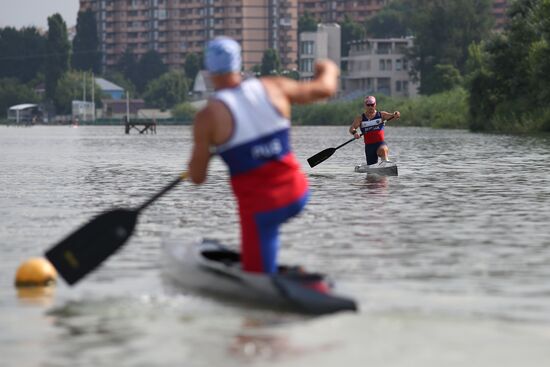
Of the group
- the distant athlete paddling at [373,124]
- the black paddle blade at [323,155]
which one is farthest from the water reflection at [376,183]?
the black paddle blade at [323,155]

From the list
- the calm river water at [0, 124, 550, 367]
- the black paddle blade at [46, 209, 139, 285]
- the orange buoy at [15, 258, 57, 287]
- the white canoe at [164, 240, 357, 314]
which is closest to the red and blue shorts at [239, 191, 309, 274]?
the white canoe at [164, 240, 357, 314]

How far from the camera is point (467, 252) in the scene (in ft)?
49.2

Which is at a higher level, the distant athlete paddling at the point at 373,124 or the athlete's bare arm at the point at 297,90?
the athlete's bare arm at the point at 297,90

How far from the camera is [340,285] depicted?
10.9 meters

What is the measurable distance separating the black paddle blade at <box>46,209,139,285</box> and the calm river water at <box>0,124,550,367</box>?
224 mm

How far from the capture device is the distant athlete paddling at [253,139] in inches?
A: 426

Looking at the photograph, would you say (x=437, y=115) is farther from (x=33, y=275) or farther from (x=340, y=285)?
(x=340, y=285)

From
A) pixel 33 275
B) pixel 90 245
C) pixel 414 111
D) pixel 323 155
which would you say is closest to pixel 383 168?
pixel 323 155

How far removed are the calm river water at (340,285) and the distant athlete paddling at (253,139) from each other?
721mm

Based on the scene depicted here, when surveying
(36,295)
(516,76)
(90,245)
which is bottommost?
(516,76)

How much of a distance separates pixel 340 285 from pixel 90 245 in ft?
8.01

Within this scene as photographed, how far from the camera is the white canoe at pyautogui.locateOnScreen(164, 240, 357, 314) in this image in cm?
→ 1037

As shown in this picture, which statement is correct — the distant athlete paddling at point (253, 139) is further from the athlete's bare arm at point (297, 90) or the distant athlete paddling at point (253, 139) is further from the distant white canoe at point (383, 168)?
the distant white canoe at point (383, 168)

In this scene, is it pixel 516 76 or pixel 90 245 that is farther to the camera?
pixel 516 76
